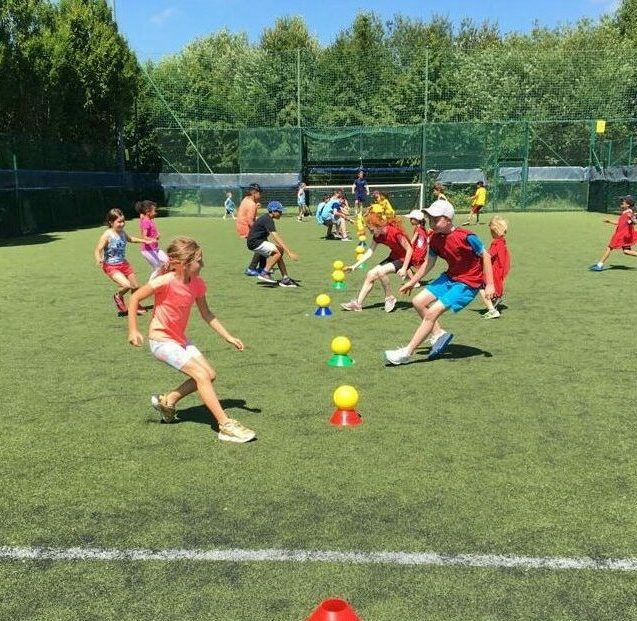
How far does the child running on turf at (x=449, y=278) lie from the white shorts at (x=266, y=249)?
591 cm

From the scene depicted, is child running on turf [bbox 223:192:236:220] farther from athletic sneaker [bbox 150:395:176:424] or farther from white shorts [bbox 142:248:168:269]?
athletic sneaker [bbox 150:395:176:424]

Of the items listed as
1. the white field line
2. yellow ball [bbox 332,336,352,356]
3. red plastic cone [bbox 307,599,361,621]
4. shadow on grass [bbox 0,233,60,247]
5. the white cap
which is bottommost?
shadow on grass [bbox 0,233,60,247]

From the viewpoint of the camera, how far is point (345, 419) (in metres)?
5.38

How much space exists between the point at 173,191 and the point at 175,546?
3484cm

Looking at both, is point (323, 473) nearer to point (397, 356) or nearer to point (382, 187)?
point (397, 356)

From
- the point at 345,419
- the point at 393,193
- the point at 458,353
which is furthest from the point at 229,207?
the point at 345,419

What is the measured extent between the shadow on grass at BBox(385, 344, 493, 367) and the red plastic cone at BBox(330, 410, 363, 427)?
1.96m

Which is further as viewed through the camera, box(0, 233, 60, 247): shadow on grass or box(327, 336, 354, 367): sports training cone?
box(0, 233, 60, 247): shadow on grass

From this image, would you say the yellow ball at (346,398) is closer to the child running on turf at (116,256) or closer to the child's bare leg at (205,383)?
the child's bare leg at (205,383)

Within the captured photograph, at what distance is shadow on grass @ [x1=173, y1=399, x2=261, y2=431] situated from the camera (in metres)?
5.57

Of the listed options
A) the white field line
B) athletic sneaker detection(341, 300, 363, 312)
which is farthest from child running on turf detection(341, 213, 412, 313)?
the white field line

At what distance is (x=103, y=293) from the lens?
12.2 m

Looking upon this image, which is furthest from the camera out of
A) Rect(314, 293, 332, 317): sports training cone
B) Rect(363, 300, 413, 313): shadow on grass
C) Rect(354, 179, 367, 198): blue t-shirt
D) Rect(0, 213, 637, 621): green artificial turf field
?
Rect(354, 179, 367, 198): blue t-shirt

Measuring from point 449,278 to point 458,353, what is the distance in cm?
94
